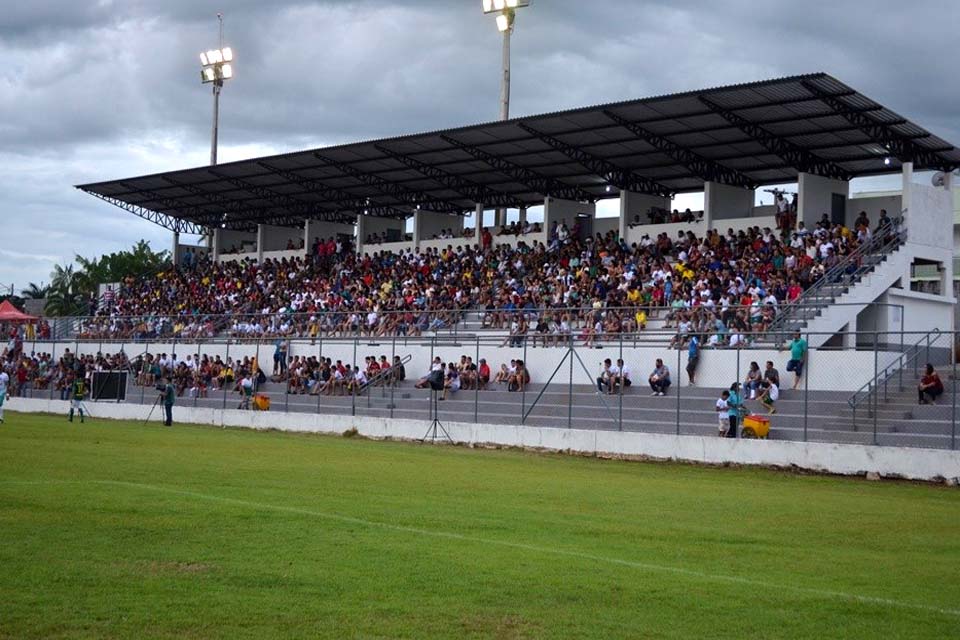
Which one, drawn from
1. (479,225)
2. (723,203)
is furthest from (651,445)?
(479,225)

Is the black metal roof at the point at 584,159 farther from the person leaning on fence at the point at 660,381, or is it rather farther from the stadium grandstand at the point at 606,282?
the person leaning on fence at the point at 660,381

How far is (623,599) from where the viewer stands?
10.1 meters

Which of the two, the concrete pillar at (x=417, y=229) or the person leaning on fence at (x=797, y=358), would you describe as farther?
the concrete pillar at (x=417, y=229)

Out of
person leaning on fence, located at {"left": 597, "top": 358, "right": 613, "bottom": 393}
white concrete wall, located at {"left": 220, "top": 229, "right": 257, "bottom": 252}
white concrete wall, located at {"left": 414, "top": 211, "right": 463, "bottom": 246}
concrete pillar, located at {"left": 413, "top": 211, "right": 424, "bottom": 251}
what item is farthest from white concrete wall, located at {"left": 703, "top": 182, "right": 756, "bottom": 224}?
white concrete wall, located at {"left": 220, "top": 229, "right": 257, "bottom": 252}

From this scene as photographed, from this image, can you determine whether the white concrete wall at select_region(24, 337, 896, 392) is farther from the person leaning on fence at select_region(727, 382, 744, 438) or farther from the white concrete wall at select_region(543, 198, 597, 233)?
the white concrete wall at select_region(543, 198, 597, 233)

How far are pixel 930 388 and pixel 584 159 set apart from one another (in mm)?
24912

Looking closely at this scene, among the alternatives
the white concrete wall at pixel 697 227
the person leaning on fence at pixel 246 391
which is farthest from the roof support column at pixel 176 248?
the white concrete wall at pixel 697 227

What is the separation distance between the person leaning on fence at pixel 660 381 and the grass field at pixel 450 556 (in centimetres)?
1124

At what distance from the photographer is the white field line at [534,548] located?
10.4 metres

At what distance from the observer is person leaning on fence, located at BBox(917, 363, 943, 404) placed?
27.0 metres

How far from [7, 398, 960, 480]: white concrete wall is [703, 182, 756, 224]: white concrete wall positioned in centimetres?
1804

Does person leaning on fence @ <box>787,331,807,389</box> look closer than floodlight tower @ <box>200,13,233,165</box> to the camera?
Yes

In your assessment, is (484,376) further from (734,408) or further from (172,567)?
(172,567)

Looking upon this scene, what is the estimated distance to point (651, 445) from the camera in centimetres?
2966
